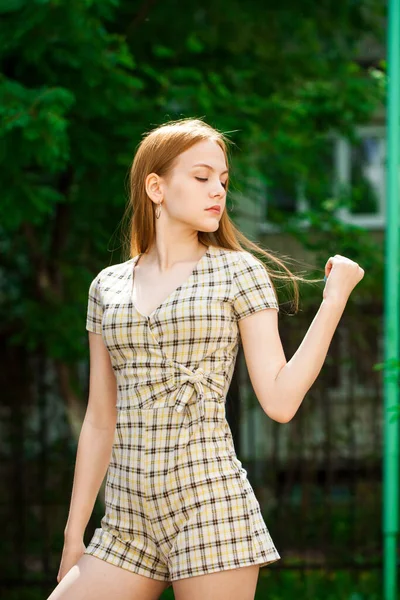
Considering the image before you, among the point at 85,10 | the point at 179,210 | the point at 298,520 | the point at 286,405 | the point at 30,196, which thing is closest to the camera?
the point at 286,405

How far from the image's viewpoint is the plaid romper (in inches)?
85.7

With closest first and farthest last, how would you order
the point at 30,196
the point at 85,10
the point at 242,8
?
the point at 85,10 → the point at 30,196 → the point at 242,8

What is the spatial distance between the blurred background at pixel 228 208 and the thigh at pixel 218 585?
296cm

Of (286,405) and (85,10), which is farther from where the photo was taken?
(85,10)

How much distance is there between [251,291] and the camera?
2260 millimetres

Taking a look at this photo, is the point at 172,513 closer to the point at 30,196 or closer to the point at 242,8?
the point at 30,196

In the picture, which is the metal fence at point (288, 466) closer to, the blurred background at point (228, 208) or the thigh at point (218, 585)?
the blurred background at point (228, 208)

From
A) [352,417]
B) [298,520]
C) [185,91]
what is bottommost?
[298,520]

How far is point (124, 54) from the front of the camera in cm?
536

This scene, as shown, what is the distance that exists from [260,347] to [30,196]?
Answer: 3.32 m

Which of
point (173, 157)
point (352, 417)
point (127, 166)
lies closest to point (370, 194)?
point (352, 417)

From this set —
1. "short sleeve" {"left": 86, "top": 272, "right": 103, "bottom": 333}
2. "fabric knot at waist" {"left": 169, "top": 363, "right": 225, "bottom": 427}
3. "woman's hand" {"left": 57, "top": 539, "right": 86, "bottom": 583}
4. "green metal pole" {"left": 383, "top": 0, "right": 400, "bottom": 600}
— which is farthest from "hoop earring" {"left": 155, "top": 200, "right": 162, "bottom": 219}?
"green metal pole" {"left": 383, "top": 0, "right": 400, "bottom": 600}

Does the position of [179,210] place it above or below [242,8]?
below

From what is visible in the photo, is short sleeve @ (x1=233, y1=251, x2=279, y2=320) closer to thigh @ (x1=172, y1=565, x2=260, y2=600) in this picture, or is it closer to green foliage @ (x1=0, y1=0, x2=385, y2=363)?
thigh @ (x1=172, y1=565, x2=260, y2=600)
